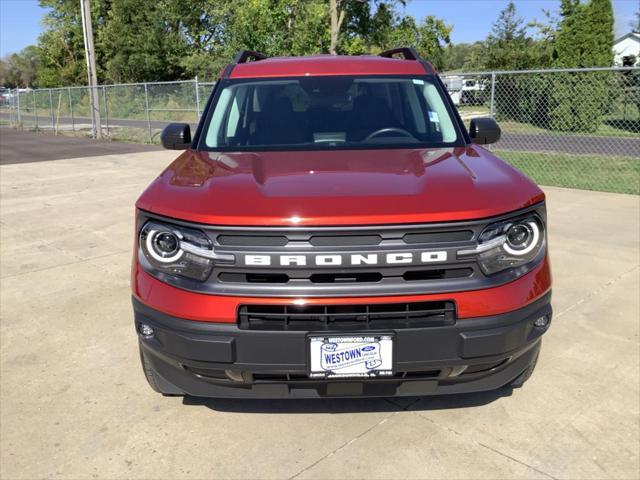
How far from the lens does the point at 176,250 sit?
241 centimetres

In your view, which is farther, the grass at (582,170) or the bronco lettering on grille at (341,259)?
the grass at (582,170)

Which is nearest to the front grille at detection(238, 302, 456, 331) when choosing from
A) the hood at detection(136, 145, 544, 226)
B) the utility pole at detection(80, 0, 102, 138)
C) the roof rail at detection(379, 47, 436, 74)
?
the hood at detection(136, 145, 544, 226)

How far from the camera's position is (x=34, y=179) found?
11.6 metres

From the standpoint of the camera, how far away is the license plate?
7.40 feet

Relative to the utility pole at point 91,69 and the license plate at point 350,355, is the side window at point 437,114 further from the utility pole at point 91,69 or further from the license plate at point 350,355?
the utility pole at point 91,69

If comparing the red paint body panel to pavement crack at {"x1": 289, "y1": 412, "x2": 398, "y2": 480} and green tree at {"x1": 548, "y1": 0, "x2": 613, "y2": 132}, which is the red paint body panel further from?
green tree at {"x1": 548, "y1": 0, "x2": 613, "y2": 132}

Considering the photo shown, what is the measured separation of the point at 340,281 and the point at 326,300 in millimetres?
103

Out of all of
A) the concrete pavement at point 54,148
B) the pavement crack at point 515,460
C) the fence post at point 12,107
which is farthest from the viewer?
the fence post at point 12,107

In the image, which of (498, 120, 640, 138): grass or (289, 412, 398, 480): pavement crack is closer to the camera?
(289, 412, 398, 480): pavement crack

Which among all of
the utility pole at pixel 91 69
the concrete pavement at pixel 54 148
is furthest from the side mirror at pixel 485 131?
the utility pole at pixel 91 69

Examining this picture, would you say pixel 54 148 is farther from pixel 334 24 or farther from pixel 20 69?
pixel 20 69

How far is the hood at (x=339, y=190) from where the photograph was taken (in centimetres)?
228

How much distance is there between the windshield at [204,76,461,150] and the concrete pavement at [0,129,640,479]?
1497 mm

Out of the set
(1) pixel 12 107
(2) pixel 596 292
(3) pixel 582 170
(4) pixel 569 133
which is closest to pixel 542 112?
(4) pixel 569 133
